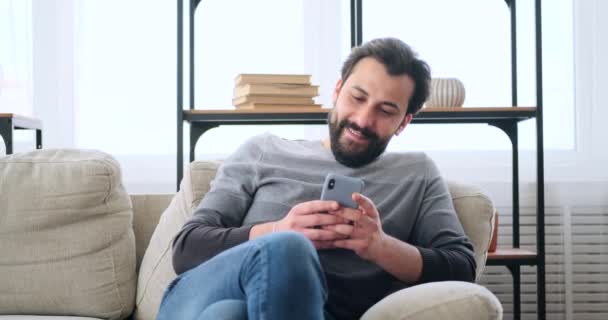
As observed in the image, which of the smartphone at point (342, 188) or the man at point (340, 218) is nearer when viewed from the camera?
the man at point (340, 218)

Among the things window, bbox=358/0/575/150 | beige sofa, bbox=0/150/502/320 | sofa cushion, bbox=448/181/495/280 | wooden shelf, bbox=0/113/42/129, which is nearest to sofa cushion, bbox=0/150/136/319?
beige sofa, bbox=0/150/502/320

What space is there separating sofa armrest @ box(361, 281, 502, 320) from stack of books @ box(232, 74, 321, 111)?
4.01 feet

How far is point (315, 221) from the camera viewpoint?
4.65ft

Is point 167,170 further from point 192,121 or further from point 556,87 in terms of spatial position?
point 556,87

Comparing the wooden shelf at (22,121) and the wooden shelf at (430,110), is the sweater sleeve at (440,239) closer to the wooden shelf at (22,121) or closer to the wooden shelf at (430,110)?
the wooden shelf at (430,110)

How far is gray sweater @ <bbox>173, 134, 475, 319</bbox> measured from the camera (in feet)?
4.98

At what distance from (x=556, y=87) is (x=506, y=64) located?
9.2 inches

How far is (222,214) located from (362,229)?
0.34 m

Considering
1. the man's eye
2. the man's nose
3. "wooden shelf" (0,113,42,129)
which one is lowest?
the man's nose

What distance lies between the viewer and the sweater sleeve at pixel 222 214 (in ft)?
4.88

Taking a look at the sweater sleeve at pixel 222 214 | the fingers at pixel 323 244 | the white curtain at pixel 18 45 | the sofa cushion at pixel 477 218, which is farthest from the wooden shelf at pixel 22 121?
the sofa cushion at pixel 477 218

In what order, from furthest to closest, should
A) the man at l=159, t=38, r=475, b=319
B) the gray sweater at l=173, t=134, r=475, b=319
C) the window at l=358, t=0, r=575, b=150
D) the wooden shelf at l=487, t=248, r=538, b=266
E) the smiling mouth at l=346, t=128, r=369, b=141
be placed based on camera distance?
the window at l=358, t=0, r=575, b=150 → the wooden shelf at l=487, t=248, r=538, b=266 → the smiling mouth at l=346, t=128, r=369, b=141 → the gray sweater at l=173, t=134, r=475, b=319 → the man at l=159, t=38, r=475, b=319

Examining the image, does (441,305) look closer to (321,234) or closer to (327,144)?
(321,234)

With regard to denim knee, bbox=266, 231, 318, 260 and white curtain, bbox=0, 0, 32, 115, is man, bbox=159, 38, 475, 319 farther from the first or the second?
white curtain, bbox=0, 0, 32, 115
